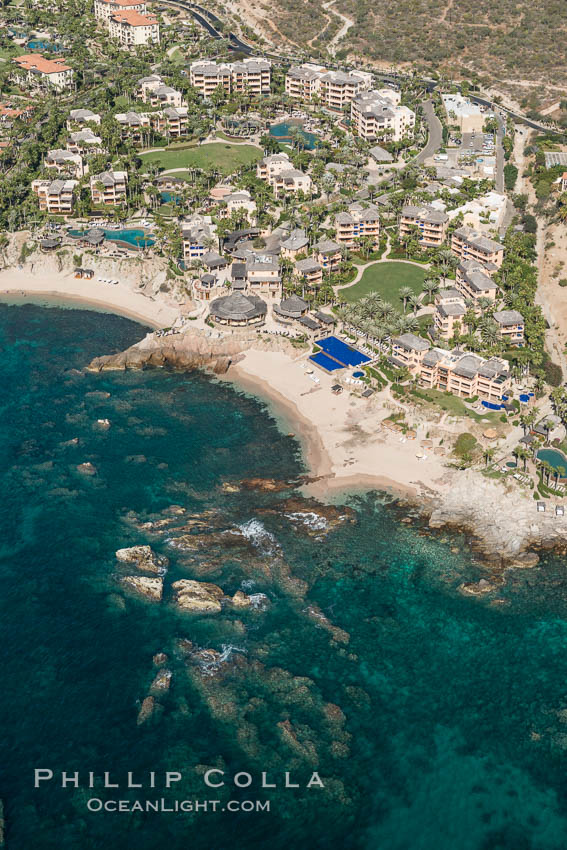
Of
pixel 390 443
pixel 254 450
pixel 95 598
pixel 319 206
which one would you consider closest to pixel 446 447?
pixel 390 443

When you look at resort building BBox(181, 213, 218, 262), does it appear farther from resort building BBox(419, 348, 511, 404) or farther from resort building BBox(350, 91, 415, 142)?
resort building BBox(350, 91, 415, 142)

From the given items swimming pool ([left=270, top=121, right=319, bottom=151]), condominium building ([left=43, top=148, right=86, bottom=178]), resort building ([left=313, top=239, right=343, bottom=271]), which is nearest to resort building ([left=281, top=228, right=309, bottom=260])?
resort building ([left=313, top=239, right=343, bottom=271])

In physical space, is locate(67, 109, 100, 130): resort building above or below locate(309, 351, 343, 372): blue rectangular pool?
above

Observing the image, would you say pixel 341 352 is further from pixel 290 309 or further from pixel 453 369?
pixel 453 369

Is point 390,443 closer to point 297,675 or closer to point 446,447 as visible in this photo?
→ point 446,447

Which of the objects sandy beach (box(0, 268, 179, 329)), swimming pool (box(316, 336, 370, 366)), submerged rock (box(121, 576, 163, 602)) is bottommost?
submerged rock (box(121, 576, 163, 602))

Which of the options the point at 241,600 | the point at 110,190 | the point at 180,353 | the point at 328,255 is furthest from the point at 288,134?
the point at 241,600

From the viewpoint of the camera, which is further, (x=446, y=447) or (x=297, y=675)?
(x=446, y=447)
